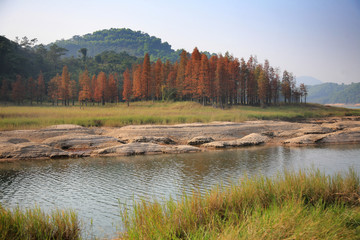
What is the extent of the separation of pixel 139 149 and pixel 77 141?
5.30 m

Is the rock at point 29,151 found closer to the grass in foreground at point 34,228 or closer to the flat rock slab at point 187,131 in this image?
the flat rock slab at point 187,131

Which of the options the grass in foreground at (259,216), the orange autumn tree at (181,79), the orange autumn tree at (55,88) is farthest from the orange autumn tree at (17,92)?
the grass in foreground at (259,216)

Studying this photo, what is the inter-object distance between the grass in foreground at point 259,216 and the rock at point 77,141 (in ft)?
51.9

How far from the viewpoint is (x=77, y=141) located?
2175 centimetres

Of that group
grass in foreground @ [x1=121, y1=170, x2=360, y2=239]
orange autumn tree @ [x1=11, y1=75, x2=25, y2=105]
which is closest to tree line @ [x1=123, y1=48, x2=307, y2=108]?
orange autumn tree @ [x1=11, y1=75, x2=25, y2=105]

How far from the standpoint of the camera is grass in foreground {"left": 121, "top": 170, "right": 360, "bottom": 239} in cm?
523

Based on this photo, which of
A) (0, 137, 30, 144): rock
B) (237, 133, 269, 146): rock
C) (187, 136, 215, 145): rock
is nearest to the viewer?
(0, 137, 30, 144): rock

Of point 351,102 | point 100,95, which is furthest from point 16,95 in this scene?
point 351,102

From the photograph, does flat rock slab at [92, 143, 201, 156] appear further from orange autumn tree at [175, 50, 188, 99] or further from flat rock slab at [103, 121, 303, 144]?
orange autumn tree at [175, 50, 188, 99]

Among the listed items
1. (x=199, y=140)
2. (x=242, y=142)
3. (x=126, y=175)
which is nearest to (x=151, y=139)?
(x=199, y=140)

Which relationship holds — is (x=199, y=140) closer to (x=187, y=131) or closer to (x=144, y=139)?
(x=187, y=131)

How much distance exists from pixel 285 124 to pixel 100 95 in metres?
49.8

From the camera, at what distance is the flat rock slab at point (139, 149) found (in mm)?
20062

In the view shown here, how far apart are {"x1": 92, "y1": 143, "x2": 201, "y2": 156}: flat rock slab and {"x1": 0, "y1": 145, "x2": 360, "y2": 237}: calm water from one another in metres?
1.14
